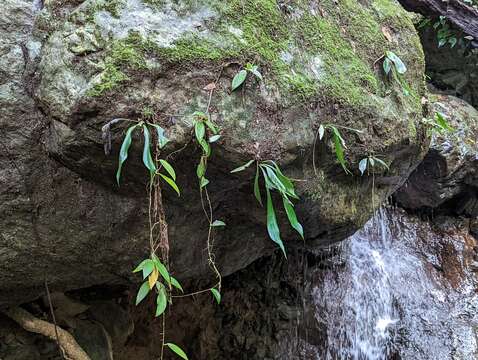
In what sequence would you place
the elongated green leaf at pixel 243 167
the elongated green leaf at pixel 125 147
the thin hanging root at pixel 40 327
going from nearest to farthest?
the elongated green leaf at pixel 125 147 < the elongated green leaf at pixel 243 167 < the thin hanging root at pixel 40 327

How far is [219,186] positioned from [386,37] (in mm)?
1727

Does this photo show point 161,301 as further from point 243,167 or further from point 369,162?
point 369,162

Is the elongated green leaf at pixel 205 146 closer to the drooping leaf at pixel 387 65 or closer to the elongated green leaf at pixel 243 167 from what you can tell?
the elongated green leaf at pixel 243 167

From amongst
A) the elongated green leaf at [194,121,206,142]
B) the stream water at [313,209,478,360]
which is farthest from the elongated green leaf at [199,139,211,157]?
the stream water at [313,209,478,360]

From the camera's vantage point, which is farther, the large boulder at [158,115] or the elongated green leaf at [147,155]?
the large boulder at [158,115]

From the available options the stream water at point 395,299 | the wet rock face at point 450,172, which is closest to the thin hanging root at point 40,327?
the stream water at point 395,299

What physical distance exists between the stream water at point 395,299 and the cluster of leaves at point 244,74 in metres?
3.13

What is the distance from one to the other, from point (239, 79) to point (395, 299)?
3586 millimetres

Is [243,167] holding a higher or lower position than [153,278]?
higher

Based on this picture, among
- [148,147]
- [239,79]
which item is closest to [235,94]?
[239,79]

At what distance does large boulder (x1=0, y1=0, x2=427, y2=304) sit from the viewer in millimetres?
1845

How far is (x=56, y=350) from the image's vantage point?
3014 mm

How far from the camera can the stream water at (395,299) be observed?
427 centimetres

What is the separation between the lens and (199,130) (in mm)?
1800
